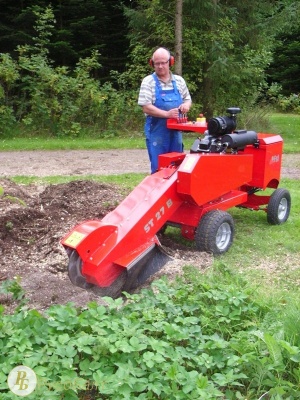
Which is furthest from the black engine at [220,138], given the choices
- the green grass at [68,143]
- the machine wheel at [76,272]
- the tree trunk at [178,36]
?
the tree trunk at [178,36]

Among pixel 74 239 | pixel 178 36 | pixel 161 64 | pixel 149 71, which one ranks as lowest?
pixel 74 239

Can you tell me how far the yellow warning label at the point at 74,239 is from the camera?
3992mm

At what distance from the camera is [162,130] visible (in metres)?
6.11

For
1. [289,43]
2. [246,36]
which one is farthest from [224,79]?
[289,43]

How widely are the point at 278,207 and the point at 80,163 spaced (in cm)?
488

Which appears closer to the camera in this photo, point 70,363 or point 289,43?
point 70,363

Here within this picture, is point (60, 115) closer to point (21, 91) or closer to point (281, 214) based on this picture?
point (21, 91)

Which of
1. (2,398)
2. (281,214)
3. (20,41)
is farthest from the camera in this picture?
(20,41)

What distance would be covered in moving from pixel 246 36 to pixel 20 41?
256 inches

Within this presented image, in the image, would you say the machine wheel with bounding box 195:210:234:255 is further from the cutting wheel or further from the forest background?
the forest background

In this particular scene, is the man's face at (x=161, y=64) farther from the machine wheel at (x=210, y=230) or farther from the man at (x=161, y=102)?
the machine wheel at (x=210, y=230)

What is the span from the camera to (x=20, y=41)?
16.3 metres

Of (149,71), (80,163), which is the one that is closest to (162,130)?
(80,163)

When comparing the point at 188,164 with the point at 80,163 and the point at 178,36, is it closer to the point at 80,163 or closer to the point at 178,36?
the point at 80,163
